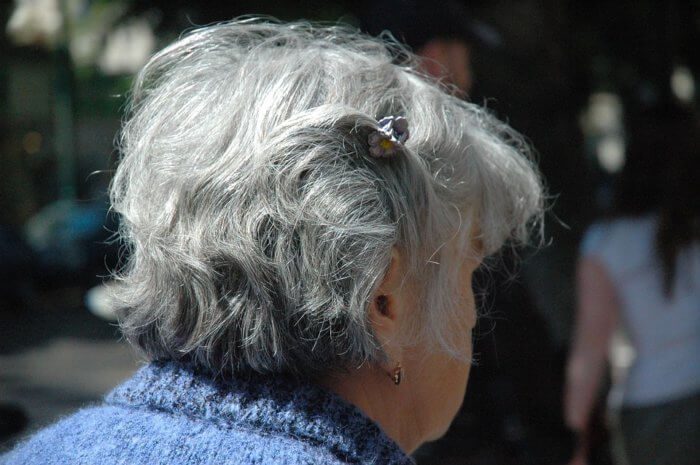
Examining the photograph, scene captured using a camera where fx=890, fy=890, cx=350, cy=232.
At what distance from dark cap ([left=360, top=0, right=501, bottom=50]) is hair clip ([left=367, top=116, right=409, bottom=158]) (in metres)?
1.37

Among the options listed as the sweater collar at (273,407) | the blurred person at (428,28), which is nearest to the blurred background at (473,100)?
the blurred person at (428,28)

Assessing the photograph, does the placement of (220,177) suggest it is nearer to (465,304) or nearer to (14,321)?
(465,304)

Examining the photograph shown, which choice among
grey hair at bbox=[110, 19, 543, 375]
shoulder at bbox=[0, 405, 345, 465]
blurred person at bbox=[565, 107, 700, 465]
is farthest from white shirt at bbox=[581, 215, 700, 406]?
shoulder at bbox=[0, 405, 345, 465]

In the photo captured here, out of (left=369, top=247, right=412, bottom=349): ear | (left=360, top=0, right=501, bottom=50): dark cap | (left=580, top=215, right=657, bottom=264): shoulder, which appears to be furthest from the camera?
(left=580, top=215, right=657, bottom=264): shoulder

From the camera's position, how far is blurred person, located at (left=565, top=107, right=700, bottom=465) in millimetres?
Result: 2617

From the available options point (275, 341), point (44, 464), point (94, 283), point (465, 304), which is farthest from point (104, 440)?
point (94, 283)

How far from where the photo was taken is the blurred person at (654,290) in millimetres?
2617

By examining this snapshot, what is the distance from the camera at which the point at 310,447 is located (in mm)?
1087

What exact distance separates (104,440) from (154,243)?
0.26 m

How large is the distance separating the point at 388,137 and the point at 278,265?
0.22 m

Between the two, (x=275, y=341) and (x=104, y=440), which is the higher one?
(x=275, y=341)

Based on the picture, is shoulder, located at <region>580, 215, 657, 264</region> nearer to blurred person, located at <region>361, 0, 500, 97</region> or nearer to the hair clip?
blurred person, located at <region>361, 0, 500, 97</region>

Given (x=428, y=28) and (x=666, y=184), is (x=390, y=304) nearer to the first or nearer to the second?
(x=428, y=28)

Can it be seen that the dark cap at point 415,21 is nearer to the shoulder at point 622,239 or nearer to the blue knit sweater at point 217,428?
the shoulder at point 622,239
